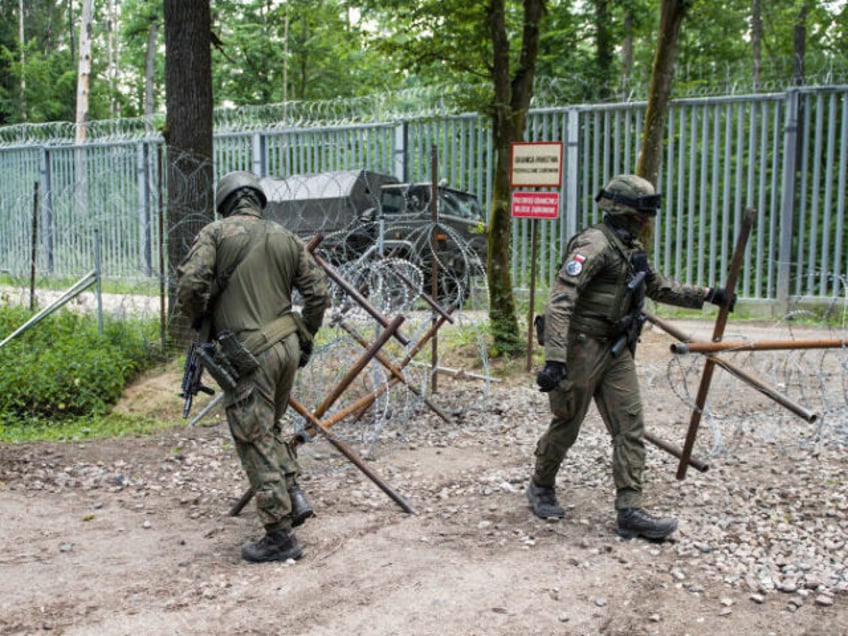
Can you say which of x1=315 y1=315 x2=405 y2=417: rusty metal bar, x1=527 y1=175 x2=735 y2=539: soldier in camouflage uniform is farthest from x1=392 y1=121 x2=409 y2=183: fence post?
x1=527 y1=175 x2=735 y2=539: soldier in camouflage uniform

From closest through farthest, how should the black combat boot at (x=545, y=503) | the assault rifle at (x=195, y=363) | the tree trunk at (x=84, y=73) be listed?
1. the assault rifle at (x=195, y=363)
2. the black combat boot at (x=545, y=503)
3. the tree trunk at (x=84, y=73)

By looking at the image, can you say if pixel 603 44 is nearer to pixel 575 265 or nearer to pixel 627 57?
pixel 627 57

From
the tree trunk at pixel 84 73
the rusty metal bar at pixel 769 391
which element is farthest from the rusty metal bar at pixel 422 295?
the tree trunk at pixel 84 73

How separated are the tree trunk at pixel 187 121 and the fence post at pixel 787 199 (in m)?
7.58

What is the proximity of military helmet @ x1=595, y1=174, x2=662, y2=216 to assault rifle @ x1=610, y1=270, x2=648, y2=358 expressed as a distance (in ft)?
1.11

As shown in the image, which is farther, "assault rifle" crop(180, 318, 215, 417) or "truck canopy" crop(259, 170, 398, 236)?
"truck canopy" crop(259, 170, 398, 236)

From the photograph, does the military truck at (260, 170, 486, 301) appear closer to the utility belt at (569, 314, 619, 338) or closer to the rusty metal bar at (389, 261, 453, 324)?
the rusty metal bar at (389, 261, 453, 324)

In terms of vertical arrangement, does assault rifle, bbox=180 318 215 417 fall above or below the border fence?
below

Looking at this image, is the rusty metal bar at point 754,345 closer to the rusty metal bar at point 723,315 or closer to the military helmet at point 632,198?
the rusty metal bar at point 723,315

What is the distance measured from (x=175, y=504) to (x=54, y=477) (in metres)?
1.14

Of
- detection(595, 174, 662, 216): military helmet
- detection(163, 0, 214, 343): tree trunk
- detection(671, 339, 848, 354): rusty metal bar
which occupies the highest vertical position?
detection(163, 0, 214, 343): tree trunk

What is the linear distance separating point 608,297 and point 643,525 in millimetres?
1195

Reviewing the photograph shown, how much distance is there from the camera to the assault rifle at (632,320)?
4.46 meters

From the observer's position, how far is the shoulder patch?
14.3 feet
